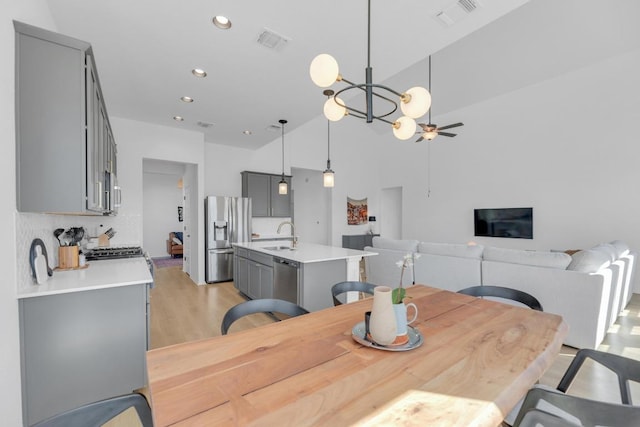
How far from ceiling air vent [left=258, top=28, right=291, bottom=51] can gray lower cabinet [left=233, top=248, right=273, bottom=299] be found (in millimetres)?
2309

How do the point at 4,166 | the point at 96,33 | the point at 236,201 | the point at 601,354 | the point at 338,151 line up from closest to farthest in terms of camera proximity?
the point at 601,354 → the point at 4,166 → the point at 96,33 → the point at 236,201 → the point at 338,151

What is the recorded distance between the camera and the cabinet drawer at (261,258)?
357 cm

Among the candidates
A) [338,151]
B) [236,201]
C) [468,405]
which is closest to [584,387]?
[468,405]

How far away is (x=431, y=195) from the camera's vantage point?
24.4ft

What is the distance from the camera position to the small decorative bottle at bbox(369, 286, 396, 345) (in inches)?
42.6

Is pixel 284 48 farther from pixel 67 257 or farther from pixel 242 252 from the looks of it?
pixel 242 252

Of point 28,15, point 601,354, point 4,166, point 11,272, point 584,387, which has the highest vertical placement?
point 28,15

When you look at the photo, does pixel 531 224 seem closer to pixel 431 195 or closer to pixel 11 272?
pixel 431 195

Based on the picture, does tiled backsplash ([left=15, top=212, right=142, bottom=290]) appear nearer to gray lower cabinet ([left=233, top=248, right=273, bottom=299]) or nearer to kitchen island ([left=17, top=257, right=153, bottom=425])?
kitchen island ([left=17, top=257, right=153, bottom=425])

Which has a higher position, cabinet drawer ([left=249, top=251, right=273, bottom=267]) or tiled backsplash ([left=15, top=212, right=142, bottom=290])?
tiled backsplash ([left=15, top=212, right=142, bottom=290])

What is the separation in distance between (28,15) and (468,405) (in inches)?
114

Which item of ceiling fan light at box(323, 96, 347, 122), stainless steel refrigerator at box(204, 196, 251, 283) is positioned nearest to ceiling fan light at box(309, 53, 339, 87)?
ceiling fan light at box(323, 96, 347, 122)

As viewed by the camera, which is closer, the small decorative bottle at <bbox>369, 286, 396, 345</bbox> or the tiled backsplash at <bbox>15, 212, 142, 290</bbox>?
the small decorative bottle at <bbox>369, 286, 396, 345</bbox>

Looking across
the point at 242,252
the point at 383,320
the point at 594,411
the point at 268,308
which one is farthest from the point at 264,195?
the point at 594,411
